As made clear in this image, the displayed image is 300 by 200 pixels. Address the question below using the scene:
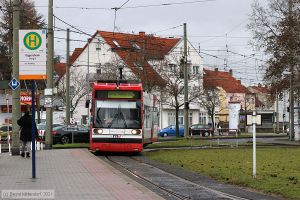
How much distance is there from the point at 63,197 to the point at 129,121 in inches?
563

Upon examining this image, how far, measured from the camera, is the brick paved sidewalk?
12234 mm

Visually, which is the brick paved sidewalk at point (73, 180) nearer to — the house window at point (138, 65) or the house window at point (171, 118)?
the house window at point (138, 65)

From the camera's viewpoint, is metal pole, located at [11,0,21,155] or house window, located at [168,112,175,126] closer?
metal pole, located at [11,0,21,155]

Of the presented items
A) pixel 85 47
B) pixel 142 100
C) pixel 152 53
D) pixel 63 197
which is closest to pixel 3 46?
pixel 152 53

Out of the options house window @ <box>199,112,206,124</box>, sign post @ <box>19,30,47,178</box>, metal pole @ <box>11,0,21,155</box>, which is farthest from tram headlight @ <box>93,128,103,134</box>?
house window @ <box>199,112,206,124</box>

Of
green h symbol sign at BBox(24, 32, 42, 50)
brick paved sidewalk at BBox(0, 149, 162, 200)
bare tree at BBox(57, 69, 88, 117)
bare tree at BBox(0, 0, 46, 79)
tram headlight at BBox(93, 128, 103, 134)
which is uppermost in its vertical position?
bare tree at BBox(0, 0, 46, 79)

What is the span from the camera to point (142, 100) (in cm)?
2638

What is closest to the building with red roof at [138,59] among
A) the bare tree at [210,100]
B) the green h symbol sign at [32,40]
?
the bare tree at [210,100]

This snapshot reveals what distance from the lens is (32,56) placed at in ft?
50.0

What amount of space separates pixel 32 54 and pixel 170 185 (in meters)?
4.81

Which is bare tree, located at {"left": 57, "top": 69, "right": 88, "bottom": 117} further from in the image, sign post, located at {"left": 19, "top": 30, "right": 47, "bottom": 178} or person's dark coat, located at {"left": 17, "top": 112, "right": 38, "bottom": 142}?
sign post, located at {"left": 19, "top": 30, "right": 47, "bottom": 178}

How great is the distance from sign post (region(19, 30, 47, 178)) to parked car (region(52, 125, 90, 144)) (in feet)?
89.8

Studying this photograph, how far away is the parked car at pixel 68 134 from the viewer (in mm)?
42719

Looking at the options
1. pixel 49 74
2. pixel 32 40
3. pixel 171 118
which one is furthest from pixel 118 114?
pixel 171 118
